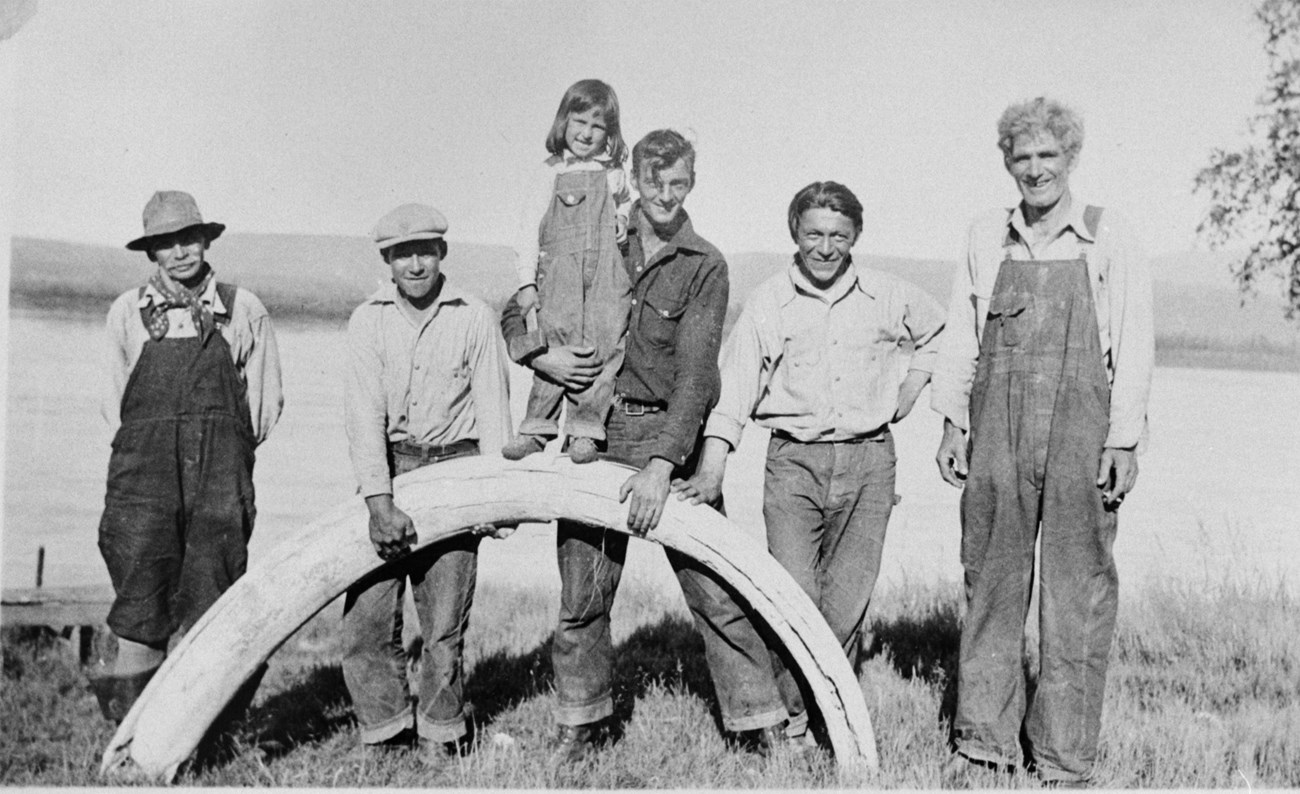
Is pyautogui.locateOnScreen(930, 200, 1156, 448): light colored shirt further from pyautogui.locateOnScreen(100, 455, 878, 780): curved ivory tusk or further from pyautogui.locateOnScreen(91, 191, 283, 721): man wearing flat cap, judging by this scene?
pyautogui.locateOnScreen(91, 191, 283, 721): man wearing flat cap

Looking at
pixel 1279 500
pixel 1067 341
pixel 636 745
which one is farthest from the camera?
pixel 1279 500

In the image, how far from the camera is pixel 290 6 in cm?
503

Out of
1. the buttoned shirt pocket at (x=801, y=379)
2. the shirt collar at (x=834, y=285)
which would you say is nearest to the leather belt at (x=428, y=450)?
the buttoned shirt pocket at (x=801, y=379)

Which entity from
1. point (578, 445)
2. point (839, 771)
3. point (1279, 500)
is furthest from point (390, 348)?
point (1279, 500)

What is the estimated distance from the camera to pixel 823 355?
4.30 metres

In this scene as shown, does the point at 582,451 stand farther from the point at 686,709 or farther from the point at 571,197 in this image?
the point at 686,709

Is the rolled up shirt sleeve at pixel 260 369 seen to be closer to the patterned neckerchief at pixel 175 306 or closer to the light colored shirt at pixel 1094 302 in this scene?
the patterned neckerchief at pixel 175 306

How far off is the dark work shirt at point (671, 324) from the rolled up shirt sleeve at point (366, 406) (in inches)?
21.5

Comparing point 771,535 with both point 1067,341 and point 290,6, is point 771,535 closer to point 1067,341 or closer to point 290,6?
point 1067,341

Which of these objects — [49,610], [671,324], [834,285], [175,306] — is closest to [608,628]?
[671,324]

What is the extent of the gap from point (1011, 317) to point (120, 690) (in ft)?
13.0

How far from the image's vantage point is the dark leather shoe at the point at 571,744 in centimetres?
436

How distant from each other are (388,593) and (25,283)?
8.42 ft

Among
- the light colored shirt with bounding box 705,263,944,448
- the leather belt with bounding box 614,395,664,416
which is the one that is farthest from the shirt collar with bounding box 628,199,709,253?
the leather belt with bounding box 614,395,664,416
